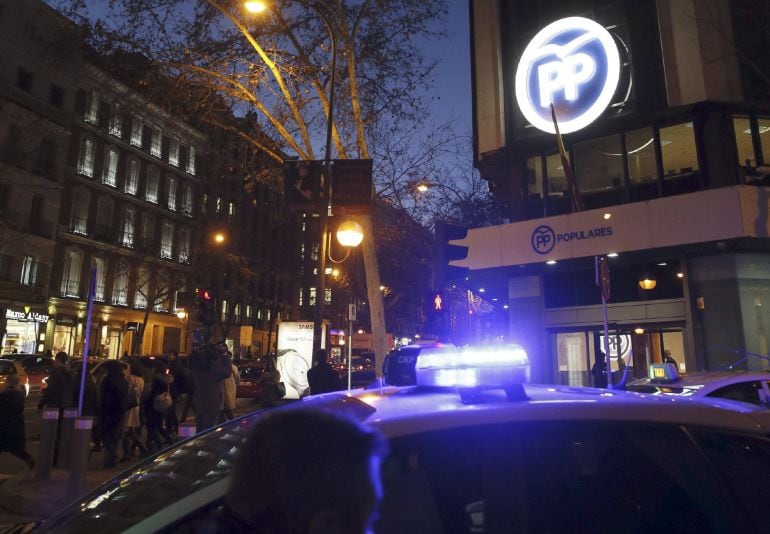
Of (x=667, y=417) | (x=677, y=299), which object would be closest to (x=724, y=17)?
(x=677, y=299)

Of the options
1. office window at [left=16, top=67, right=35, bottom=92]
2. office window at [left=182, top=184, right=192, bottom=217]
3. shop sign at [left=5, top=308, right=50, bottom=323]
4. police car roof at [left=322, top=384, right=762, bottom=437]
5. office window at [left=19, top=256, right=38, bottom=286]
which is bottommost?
police car roof at [left=322, top=384, right=762, bottom=437]

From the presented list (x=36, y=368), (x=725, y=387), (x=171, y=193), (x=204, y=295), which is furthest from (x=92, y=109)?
(x=725, y=387)

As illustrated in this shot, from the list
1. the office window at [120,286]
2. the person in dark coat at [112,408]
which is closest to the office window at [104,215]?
the office window at [120,286]

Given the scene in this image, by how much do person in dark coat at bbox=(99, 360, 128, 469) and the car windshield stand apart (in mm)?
8023

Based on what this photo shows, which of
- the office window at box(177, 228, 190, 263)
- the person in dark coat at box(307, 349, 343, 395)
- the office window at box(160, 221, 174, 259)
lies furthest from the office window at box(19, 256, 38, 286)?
the person in dark coat at box(307, 349, 343, 395)

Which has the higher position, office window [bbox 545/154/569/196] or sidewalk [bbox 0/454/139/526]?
office window [bbox 545/154/569/196]

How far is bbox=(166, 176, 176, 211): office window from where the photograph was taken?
4900cm

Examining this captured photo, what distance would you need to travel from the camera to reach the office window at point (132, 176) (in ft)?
147

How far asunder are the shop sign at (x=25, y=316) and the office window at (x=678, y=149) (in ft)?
115

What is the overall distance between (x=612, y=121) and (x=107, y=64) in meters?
14.4

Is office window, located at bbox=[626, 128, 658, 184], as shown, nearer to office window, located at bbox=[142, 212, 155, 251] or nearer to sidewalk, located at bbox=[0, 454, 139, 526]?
sidewalk, located at bbox=[0, 454, 139, 526]

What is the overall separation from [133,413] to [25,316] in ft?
96.6

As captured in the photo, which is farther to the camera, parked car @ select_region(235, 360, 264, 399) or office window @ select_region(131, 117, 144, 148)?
office window @ select_region(131, 117, 144, 148)

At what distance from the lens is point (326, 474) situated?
147 centimetres
